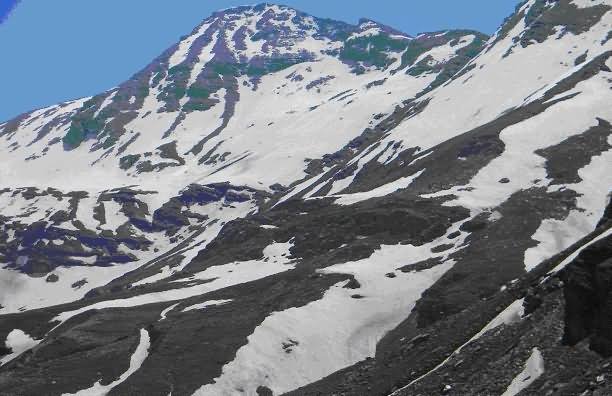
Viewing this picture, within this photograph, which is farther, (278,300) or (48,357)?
(278,300)

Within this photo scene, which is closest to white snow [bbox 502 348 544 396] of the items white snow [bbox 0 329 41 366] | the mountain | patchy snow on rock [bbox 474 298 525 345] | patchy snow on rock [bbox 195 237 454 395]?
the mountain

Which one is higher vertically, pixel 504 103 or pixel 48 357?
pixel 48 357

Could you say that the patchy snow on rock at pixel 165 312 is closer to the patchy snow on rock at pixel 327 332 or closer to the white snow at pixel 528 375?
the patchy snow on rock at pixel 327 332

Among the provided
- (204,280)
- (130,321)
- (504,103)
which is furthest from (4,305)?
(504,103)

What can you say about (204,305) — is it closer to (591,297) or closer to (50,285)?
(591,297)

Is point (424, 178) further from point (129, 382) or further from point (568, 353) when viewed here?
point (568, 353)

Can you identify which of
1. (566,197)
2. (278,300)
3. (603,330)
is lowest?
(566,197)

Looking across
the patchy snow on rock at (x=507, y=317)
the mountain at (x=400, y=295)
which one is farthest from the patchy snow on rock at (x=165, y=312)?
the patchy snow on rock at (x=507, y=317)
